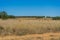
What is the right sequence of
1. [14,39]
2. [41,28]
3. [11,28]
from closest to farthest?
[14,39] < [11,28] < [41,28]

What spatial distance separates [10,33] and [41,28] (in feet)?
18.8

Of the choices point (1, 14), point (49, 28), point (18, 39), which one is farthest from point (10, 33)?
point (1, 14)

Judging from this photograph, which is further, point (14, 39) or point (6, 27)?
point (6, 27)

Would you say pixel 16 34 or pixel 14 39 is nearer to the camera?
pixel 14 39

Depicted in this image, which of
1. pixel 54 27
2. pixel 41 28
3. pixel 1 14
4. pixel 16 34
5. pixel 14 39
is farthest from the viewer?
pixel 1 14

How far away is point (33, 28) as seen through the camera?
29.6 metres

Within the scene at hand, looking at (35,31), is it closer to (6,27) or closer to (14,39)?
(6,27)

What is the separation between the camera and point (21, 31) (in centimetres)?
2764

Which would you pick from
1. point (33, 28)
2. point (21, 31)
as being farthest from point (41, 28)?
point (21, 31)

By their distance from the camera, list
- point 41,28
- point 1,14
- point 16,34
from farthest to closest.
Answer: point 1,14 → point 41,28 → point 16,34

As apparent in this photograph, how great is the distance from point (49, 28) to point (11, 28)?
648 centimetres

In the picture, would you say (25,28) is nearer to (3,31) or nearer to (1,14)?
(3,31)

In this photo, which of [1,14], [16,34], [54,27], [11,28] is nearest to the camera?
[16,34]

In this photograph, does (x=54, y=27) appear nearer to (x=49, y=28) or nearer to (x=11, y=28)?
(x=49, y=28)
